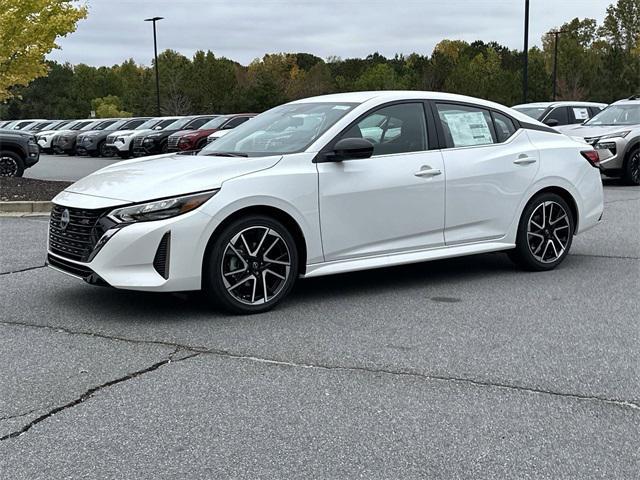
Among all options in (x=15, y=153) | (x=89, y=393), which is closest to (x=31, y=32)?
(x=15, y=153)

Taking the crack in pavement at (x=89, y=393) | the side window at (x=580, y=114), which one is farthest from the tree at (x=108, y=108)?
the crack in pavement at (x=89, y=393)

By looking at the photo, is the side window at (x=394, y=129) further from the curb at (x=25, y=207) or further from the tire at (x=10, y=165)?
the tire at (x=10, y=165)

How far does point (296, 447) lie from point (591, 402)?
1.55 metres

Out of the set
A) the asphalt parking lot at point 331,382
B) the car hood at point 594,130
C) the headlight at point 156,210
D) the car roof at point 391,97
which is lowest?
the asphalt parking lot at point 331,382

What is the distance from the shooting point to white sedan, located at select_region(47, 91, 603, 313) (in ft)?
18.0

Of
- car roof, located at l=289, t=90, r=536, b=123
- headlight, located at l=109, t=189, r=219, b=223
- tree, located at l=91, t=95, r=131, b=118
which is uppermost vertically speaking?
tree, located at l=91, t=95, r=131, b=118

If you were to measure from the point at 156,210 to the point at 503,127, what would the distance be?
3.33 metres

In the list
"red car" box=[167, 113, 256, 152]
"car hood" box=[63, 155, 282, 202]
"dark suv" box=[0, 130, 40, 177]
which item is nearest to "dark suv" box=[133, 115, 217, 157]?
"red car" box=[167, 113, 256, 152]

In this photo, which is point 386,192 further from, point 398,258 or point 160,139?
point 160,139

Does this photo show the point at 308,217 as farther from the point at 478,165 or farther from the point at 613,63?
the point at 613,63

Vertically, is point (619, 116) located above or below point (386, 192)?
above

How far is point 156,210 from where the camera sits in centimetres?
546

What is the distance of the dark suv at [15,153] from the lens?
1691cm

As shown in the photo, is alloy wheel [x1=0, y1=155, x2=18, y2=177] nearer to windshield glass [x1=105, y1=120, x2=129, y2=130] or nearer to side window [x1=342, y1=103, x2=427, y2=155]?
side window [x1=342, y1=103, x2=427, y2=155]
